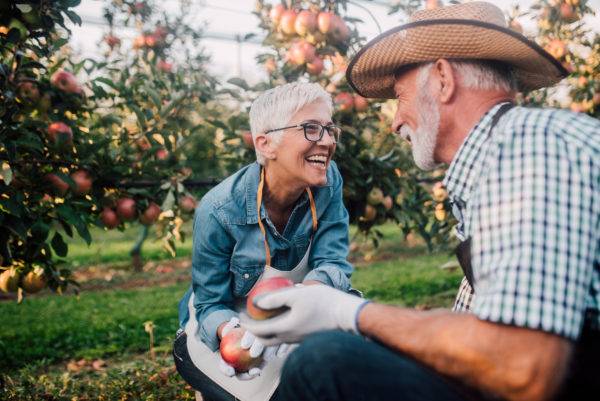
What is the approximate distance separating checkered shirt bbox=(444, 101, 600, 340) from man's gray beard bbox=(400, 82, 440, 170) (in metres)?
0.32

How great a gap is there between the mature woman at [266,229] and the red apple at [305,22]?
122 centimetres

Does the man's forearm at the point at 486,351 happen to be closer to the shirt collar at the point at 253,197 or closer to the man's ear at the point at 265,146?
the shirt collar at the point at 253,197

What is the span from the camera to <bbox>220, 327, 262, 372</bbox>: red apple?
143cm

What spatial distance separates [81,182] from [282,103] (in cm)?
124

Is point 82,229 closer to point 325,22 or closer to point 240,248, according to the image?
point 240,248

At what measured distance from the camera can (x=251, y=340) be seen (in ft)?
4.63

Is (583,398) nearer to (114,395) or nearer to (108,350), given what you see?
(114,395)

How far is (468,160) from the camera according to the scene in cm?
113

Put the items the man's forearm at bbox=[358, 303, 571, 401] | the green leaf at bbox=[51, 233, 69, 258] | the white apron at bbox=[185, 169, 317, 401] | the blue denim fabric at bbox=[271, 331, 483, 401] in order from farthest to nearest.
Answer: the green leaf at bbox=[51, 233, 69, 258], the white apron at bbox=[185, 169, 317, 401], the blue denim fabric at bbox=[271, 331, 483, 401], the man's forearm at bbox=[358, 303, 571, 401]

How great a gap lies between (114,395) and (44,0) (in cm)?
186

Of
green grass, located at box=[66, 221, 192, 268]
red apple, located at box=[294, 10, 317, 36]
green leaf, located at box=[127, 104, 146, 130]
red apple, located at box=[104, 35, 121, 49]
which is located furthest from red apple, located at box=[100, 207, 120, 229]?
green grass, located at box=[66, 221, 192, 268]

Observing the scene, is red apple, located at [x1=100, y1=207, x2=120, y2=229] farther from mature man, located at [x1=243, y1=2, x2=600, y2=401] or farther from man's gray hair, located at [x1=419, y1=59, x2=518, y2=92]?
man's gray hair, located at [x1=419, y1=59, x2=518, y2=92]

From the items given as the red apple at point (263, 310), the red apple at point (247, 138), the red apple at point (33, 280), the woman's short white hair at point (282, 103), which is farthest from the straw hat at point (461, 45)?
the red apple at point (33, 280)

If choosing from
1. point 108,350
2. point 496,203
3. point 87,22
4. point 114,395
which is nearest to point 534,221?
point 496,203
